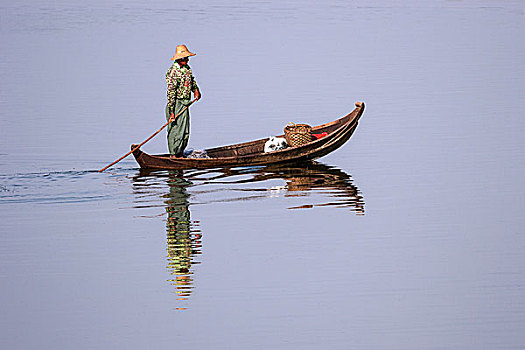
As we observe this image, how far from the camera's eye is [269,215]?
37.9ft

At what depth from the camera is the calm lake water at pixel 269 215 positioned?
8.20 meters

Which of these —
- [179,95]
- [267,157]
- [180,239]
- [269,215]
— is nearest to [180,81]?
[179,95]

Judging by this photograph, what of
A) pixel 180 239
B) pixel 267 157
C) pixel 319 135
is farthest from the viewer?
pixel 319 135

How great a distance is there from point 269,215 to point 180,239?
1304 mm

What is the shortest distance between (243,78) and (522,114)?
25.0 feet

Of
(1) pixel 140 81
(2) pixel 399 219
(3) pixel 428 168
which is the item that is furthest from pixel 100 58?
(2) pixel 399 219

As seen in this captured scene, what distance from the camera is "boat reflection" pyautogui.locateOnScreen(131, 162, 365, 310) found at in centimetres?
1098

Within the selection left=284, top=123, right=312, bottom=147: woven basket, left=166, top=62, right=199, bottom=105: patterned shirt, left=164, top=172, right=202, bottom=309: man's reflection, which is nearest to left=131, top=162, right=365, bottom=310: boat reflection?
left=164, top=172, right=202, bottom=309: man's reflection

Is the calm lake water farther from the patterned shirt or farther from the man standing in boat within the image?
the patterned shirt

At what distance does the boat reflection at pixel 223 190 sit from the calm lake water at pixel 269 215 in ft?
0.12

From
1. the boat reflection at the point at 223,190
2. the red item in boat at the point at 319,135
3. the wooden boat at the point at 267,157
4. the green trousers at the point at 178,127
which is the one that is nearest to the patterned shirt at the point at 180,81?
the green trousers at the point at 178,127

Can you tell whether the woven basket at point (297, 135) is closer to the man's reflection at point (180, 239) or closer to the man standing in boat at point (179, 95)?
the man standing in boat at point (179, 95)

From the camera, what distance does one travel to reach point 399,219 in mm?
11359

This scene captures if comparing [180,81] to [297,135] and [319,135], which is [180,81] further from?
[319,135]
